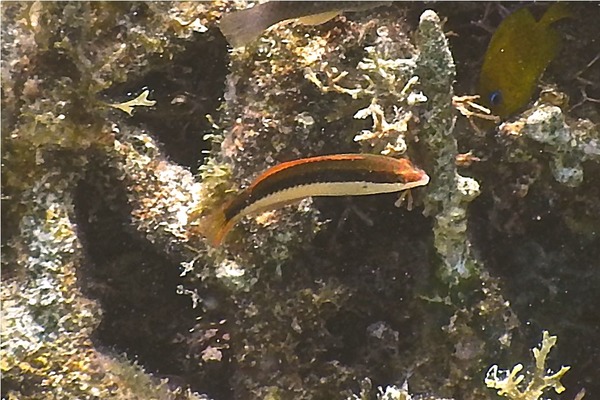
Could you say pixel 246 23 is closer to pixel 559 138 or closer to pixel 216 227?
pixel 216 227

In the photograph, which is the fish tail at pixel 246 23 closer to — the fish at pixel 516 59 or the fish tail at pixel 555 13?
the fish at pixel 516 59

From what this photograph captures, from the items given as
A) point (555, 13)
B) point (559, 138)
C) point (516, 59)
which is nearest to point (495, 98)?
point (516, 59)

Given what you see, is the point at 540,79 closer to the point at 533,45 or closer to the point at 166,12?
the point at 533,45

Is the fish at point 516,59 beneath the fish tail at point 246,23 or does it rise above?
beneath

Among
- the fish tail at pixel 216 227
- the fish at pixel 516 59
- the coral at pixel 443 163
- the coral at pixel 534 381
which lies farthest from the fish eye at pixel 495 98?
the fish tail at pixel 216 227

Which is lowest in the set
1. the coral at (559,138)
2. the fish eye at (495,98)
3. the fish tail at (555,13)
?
the coral at (559,138)

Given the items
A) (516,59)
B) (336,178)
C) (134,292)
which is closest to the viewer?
(336,178)
